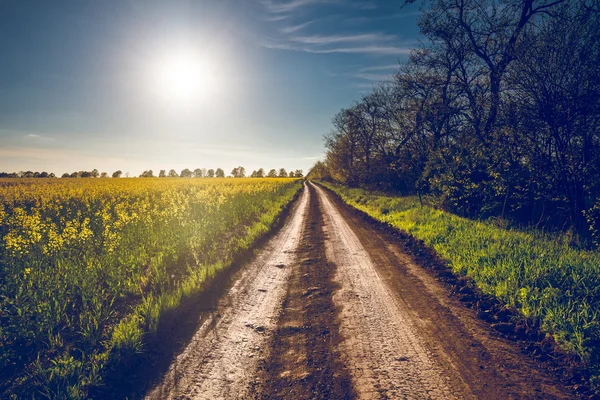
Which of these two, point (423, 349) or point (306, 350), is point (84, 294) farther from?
point (423, 349)

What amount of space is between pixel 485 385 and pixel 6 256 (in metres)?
9.08

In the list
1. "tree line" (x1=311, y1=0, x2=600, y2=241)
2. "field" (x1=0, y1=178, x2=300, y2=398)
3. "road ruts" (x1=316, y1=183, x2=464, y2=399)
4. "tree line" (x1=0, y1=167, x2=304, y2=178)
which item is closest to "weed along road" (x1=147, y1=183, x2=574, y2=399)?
"road ruts" (x1=316, y1=183, x2=464, y2=399)

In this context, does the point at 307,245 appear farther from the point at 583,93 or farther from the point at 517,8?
the point at 517,8

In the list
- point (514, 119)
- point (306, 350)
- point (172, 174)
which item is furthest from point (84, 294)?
point (172, 174)

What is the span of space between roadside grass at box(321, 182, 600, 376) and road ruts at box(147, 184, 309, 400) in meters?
4.06

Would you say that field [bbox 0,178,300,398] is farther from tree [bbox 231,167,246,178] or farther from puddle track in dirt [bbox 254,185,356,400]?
tree [bbox 231,167,246,178]

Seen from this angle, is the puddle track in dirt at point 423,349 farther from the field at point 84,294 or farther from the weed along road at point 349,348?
the field at point 84,294

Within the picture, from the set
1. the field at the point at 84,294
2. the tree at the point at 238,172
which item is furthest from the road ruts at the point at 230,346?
the tree at the point at 238,172

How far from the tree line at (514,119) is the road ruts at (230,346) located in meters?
9.00

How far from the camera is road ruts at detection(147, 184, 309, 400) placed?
313 cm

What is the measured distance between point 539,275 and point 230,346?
18.9 feet

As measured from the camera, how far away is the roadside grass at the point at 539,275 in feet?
12.6

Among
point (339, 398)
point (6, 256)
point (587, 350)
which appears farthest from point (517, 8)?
point (6, 256)

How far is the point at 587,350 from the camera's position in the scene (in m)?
3.48
